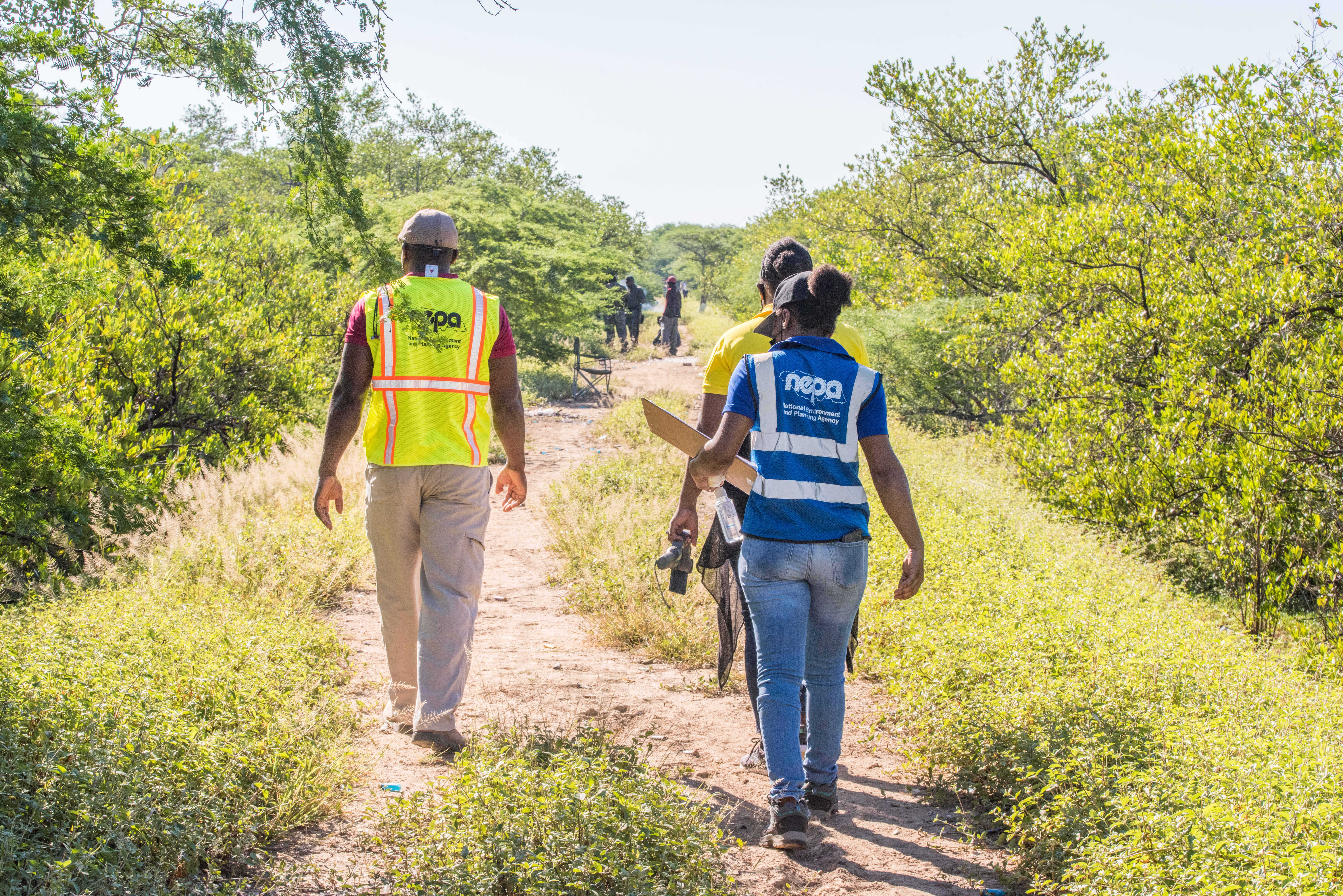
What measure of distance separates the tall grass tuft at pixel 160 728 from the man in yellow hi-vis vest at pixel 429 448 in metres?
0.45

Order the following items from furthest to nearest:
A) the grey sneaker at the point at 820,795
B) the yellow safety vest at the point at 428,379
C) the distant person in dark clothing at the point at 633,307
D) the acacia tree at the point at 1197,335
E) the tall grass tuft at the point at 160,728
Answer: the distant person in dark clothing at the point at 633,307
the acacia tree at the point at 1197,335
the yellow safety vest at the point at 428,379
the grey sneaker at the point at 820,795
the tall grass tuft at the point at 160,728

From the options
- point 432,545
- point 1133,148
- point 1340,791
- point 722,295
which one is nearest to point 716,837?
point 432,545

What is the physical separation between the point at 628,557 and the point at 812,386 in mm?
3739

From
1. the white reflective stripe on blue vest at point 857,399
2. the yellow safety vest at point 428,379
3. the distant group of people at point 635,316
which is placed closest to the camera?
the white reflective stripe on blue vest at point 857,399

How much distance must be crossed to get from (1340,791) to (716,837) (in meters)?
1.91

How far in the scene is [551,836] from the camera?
2.69 metres

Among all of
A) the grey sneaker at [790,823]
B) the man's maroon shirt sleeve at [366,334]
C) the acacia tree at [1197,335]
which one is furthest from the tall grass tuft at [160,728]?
the acacia tree at [1197,335]

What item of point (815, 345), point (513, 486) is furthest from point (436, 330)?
point (815, 345)

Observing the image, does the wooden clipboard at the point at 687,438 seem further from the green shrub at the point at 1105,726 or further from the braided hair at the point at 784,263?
the green shrub at the point at 1105,726

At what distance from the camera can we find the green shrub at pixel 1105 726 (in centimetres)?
281

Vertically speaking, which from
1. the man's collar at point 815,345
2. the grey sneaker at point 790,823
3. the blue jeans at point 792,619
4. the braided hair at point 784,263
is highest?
the braided hair at point 784,263

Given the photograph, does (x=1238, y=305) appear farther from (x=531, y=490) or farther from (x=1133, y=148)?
(x=531, y=490)

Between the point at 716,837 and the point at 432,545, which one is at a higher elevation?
the point at 432,545

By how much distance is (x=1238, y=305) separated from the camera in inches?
308
